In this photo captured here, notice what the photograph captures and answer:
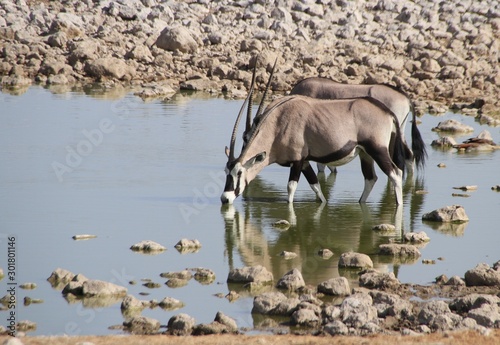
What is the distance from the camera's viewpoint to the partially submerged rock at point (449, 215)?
37.3ft

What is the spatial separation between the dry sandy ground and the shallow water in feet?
1.52

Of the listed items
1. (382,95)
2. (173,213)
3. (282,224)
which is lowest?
(173,213)

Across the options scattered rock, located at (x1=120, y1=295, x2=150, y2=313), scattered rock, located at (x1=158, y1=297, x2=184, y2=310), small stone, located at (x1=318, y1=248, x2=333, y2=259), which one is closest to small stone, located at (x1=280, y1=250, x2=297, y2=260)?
small stone, located at (x1=318, y1=248, x2=333, y2=259)

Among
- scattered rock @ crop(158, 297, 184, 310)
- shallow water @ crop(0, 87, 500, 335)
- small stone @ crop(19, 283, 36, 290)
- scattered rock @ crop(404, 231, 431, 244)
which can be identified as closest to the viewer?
scattered rock @ crop(158, 297, 184, 310)

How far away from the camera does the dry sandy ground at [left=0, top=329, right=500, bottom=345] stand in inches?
267

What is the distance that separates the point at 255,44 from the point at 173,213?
604 inches

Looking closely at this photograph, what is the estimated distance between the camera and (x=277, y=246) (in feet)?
33.7

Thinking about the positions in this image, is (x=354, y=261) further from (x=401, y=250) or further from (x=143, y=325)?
(x=143, y=325)

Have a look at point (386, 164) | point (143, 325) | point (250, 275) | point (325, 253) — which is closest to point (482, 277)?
point (325, 253)

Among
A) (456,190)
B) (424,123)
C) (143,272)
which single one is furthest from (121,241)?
(424,123)

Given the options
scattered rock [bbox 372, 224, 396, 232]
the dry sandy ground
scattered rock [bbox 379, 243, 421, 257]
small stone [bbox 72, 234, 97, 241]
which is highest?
the dry sandy ground

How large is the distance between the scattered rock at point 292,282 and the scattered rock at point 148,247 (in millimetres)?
1654

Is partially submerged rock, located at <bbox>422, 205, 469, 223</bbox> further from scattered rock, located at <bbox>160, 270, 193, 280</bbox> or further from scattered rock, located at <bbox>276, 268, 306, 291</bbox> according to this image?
scattered rock, located at <bbox>160, 270, 193, 280</bbox>

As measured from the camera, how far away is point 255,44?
26.4 metres
